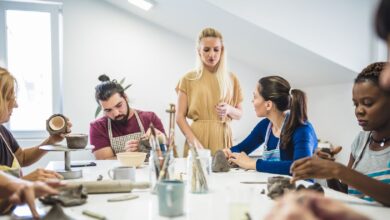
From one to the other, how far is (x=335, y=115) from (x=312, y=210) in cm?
282

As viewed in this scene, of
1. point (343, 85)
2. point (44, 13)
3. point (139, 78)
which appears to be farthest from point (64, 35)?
point (343, 85)

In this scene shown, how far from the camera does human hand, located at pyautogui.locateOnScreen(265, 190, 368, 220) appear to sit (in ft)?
1.14

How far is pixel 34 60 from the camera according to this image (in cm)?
348

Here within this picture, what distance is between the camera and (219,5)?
2451mm

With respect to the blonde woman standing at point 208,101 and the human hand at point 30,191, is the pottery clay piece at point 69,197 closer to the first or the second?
the human hand at point 30,191

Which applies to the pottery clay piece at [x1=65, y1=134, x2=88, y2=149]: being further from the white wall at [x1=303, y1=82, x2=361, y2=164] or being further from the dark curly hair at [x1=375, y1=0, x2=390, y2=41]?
the white wall at [x1=303, y1=82, x2=361, y2=164]

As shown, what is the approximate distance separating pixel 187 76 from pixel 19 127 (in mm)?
2267

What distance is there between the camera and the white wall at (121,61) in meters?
3.39

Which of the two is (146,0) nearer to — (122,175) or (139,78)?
(139,78)

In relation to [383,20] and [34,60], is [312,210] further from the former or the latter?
[34,60]

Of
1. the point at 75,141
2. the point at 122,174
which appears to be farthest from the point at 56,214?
the point at 75,141

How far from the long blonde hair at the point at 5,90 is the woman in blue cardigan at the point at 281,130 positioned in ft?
3.39

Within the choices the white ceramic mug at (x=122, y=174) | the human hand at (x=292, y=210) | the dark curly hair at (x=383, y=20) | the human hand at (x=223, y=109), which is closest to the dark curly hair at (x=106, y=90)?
the human hand at (x=223, y=109)

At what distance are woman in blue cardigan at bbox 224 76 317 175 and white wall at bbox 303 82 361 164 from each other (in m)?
1.27
